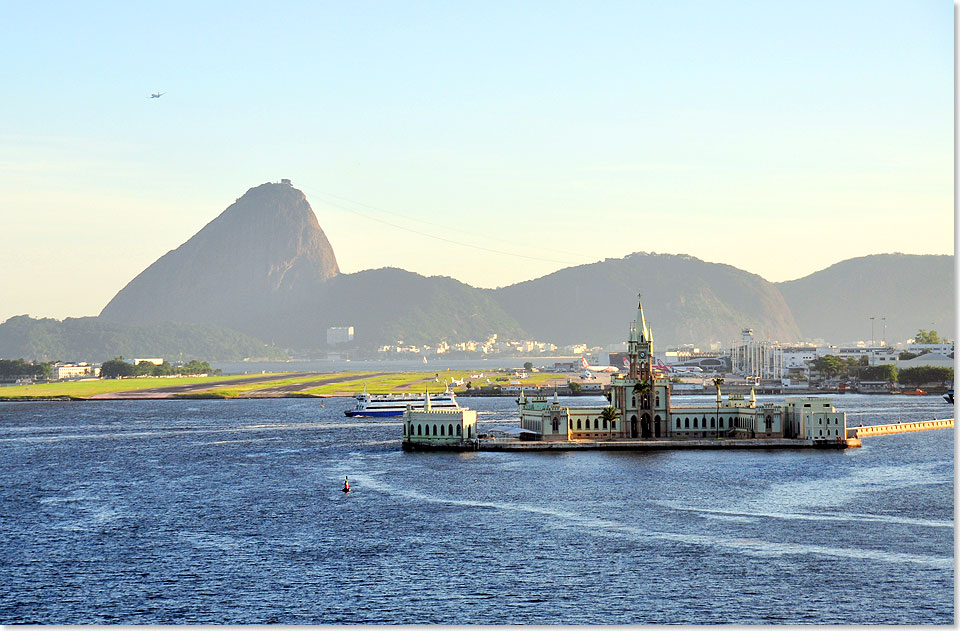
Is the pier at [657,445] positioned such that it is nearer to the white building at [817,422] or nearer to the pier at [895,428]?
the white building at [817,422]

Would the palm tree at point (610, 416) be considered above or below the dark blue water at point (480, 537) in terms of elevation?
above

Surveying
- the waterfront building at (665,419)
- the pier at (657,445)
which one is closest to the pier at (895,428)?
the waterfront building at (665,419)

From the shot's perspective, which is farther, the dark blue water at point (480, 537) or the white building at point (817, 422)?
the white building at point (817, 422)

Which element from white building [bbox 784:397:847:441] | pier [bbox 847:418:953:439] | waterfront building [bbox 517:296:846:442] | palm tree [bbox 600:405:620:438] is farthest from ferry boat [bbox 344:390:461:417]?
white building [bbox 784:397:847:441]

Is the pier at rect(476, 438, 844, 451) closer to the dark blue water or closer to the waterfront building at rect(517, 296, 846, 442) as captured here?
the waterfront building at rect(517, 296, 846, 442)

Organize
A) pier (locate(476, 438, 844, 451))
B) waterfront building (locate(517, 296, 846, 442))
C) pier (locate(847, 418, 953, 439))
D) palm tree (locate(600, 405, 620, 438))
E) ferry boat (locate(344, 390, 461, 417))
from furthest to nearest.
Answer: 1. ferry boat (locate(344, 390, 461, 417))
2. pier (locate(847, 418, 953, 439))
3. palm tree (locate(600, 405, 620, 438))
4. waterfront building (locate(517, 296, 846, 442))
5. pier (locate(476, 438, 844, 451))

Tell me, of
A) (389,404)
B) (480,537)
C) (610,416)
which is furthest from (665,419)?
(389,404)

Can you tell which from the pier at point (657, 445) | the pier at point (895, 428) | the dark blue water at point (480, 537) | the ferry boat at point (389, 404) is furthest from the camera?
the ferry boat at point (389, 404)

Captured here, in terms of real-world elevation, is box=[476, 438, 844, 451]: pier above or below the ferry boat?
below
